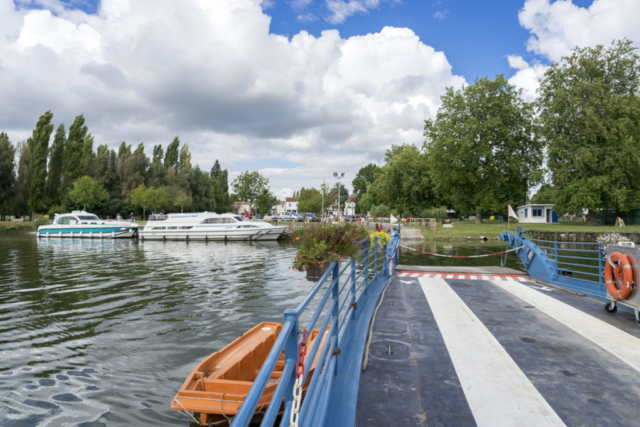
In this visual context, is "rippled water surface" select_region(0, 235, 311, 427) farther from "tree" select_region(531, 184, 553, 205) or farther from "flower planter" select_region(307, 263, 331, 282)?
"tree" select_region(531, 184, 553, 205)

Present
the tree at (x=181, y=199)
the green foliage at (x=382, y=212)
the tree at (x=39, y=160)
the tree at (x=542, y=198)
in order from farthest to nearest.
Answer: the tree at (x=542, y=198) < the tree at (x=181, y=199) < the green foliage at (x=382, y=212) < the tree at (x=39, y=160)

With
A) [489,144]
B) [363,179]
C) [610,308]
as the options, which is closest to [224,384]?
[610,308]

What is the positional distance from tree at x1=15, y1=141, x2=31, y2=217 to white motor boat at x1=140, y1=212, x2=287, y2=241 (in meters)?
25.3

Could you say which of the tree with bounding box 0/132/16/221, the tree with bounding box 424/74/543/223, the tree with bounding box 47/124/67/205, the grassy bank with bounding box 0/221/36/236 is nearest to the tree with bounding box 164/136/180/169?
the tree with bounding box 47/124/67/205

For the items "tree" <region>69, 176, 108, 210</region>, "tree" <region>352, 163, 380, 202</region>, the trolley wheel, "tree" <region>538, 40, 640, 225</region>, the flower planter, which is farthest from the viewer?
"tree" <region>352, 163, 380, 202</region>

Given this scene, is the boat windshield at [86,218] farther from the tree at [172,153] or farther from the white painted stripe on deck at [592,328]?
the white painted stripe on deck at [592,328]

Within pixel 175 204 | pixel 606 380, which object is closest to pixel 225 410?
pixel 606 380

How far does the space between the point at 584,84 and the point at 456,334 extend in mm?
40944

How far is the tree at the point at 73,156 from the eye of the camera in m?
56.1

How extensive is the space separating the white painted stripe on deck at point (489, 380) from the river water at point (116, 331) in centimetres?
336

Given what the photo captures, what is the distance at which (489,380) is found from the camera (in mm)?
3959

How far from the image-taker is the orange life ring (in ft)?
18.9

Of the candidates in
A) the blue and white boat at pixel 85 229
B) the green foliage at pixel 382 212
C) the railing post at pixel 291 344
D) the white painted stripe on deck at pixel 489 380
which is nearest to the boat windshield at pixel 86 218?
the blue and white boat at pixel 85 229

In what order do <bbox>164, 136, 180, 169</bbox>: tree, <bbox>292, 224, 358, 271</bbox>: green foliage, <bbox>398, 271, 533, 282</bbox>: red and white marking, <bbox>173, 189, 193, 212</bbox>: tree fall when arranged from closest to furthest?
<bbox>292, 224, 358, 271</bbox>: green foliage
<bbox>398, 271, 533, 282</bbox>: red and white marking
<bbox>173, 189, 193, 212</bbox>: tree
<bbox>164, 136, 180, 169</bbox>: tree
